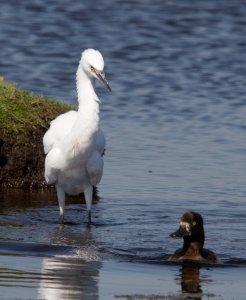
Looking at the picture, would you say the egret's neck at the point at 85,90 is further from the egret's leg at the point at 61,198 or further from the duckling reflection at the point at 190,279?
the duckling reflection at the point at 190,279

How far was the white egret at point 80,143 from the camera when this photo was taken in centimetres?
1223

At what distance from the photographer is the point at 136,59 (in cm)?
2252

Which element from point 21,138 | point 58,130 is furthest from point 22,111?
point 58,130

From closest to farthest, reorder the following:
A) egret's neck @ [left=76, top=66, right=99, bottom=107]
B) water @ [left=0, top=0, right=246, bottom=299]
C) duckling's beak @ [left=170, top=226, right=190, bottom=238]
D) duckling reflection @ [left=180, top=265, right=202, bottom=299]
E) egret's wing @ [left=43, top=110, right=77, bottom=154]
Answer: duckling reflection @ [left=180, top=265, right=202, bottom=299] → water @ [left=0, top=0, right=246, bottom=299] → duckling's beak @ [left=170, top=226, right=190, bottom=238] → egret's neck @ [left=76, top=66, right=99, bottom=107] → egret's wing @ [left=43, top=110, right=77, bottom=154]

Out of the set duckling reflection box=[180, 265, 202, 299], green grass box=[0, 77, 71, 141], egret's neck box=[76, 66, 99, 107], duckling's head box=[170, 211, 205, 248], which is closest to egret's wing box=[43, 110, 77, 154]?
egret's neck box=[76, 66, 99, 107]

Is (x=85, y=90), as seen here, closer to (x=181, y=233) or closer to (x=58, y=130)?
(x=58, y=130)

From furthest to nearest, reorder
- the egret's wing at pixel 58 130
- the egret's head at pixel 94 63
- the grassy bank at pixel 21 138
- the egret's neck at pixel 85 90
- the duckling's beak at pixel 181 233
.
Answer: the grassy bank at pixel 21 138 < the egret's wing at pixel 58 130 < the egret's neck at pixel 85 90 < the egret's head at pixel 94 63 < the duckling's beak at pixel 181 233

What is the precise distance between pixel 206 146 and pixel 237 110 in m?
2.57

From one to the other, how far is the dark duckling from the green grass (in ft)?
10.8

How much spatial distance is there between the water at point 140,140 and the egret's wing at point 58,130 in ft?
2.56

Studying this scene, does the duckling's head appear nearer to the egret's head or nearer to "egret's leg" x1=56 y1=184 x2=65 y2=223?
the egret's head

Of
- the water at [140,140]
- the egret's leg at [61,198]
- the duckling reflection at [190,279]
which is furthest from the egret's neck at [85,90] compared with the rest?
the duckling reflection at [190,279]

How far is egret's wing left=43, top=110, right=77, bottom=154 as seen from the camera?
499 inches

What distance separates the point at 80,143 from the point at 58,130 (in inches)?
17.1
